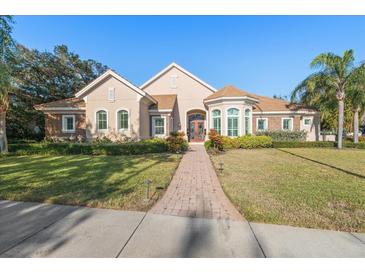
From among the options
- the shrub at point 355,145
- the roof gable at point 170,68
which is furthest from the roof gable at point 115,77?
the shrub at point 355,145

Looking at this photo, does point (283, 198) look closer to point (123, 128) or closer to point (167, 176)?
point (167, 176)

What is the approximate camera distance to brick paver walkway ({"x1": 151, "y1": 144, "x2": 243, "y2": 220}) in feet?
13.1

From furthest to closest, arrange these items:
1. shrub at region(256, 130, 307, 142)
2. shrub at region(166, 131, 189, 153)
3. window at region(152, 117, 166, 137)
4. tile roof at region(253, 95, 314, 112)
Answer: tile roof at region(253, 95, 314, 112) → shrub at region(256, 130, 307, 142) → window at region(152, 117, 166, 137) → shrub at region(166, 131, 189, 153)

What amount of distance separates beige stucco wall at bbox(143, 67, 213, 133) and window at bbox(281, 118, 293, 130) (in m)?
8.61

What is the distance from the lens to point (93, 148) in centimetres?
1276

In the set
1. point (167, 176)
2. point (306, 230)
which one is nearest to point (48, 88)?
point (167, 176)

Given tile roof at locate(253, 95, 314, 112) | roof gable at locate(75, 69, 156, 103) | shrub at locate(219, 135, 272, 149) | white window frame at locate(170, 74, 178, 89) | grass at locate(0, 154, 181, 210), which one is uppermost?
white window frame at locate(170, 74, 178, 89)

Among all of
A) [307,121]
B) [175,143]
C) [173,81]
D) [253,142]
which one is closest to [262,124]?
[307,121]

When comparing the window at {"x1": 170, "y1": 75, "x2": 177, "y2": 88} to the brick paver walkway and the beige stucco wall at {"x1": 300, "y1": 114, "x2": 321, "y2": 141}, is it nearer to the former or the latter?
the beige stucco wall at {"x1": 300, "y1": 114, "x2": 321, "y2": 141}

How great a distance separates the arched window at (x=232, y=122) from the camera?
17.6m

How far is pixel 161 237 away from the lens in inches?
119

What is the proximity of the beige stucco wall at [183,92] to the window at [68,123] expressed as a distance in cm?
928

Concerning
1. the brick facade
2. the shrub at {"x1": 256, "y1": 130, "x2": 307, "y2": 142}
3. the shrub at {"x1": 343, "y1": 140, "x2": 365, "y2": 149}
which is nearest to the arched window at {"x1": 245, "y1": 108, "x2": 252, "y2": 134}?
the shrub at {"x1": 256, "y1": 130, "x2": 307, "y2": 142}

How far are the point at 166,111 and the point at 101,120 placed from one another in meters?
6.02
